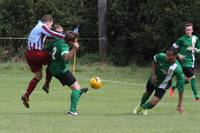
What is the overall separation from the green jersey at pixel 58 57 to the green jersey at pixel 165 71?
6.20 feet

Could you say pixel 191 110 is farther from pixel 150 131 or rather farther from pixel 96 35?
pixel 96 35

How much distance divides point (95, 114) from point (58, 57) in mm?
1429

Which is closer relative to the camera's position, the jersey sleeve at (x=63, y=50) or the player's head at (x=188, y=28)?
the jersey sleeve at (x=63, y=50)

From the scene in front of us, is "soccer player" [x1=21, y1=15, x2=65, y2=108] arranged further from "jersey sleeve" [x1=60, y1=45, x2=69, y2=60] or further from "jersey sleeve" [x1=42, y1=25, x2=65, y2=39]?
"jersey sleeve" [x1=60, y1=45, x2=69, y2=60]

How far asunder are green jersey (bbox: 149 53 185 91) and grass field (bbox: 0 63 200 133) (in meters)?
0.66

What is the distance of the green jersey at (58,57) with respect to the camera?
1399 cm

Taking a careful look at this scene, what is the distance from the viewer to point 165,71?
13.9 m

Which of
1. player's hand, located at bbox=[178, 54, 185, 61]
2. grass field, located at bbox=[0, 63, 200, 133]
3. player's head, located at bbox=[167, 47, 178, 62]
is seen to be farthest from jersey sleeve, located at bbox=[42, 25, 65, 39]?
player's hand, located at bbox=[178, 54, 185, 61]

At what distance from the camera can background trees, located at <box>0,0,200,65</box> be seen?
120 ft

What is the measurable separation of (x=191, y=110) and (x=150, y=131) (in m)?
4.36

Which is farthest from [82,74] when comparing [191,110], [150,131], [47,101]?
[150,131]

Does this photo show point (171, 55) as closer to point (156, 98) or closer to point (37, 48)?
point (156, 98)

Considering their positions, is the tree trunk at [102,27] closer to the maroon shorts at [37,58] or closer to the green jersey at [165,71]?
the maroon shorts at [37,58]

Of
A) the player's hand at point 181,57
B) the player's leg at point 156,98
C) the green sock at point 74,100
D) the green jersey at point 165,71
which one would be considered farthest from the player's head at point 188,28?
the green sock at point 74,100
